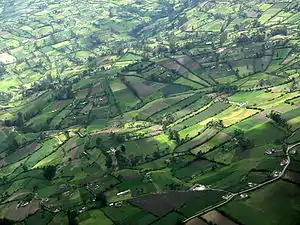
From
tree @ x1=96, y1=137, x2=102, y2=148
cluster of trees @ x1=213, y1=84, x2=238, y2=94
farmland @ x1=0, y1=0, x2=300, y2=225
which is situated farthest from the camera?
cluster of trees @ x1=213, y1=84, x2=238, y2=94

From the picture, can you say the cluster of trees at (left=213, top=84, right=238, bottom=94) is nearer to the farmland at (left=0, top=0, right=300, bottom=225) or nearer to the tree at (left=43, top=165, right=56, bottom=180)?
the farmland at (left=0, top=0, right=300, bottom=225)

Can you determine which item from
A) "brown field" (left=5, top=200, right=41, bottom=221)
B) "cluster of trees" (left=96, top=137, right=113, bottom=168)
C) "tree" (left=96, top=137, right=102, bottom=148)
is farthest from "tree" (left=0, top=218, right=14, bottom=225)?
"tree" (left=96, top=137, right=102, bottom=148)

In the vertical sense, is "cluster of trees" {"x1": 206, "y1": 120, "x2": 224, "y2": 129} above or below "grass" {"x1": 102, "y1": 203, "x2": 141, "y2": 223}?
below

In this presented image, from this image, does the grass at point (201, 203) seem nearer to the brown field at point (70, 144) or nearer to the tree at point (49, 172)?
the tree at point (49, 172)

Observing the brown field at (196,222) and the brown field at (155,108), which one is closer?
the brown field at (196,222)

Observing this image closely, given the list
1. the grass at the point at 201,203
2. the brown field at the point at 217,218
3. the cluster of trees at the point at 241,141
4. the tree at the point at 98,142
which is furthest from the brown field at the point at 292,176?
the tree at the point at 98,142

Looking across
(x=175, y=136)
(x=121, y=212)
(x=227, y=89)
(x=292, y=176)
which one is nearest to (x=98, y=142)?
(x=175, y=136)

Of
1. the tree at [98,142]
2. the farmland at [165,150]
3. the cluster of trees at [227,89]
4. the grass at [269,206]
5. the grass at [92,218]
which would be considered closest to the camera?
the grass at [269,206]
